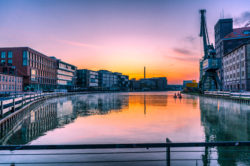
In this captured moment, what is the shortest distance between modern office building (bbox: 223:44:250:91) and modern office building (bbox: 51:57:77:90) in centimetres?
9977

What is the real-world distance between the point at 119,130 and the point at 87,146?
1339 centimetres

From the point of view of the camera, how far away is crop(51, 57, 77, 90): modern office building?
13206 centimetres

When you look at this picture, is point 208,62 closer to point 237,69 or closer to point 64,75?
point 237,69

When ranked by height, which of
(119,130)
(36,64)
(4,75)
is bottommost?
(119,130)

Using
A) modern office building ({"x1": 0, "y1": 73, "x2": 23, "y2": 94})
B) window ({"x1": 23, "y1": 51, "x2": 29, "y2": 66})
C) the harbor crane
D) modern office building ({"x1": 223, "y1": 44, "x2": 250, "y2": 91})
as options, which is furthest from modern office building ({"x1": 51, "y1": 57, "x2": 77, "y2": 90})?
modern office building ({"x1": 223, "y1": 44, "x2": 250, "y2": 91})

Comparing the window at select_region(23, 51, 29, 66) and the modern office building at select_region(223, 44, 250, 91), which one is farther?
the window at select_region(23, 51, 29, 66)

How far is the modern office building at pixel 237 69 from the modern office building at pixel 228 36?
3706 millimetres

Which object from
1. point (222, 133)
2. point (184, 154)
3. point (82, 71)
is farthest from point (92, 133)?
point (82, 71)

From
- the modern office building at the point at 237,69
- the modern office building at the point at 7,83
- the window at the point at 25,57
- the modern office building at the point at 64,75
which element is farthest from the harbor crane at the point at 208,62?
the modern office building at the point at 64,75

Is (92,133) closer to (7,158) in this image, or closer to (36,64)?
(7,158)

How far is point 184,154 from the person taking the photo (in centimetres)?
1095

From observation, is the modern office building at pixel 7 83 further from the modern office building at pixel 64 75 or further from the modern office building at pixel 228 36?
the modern office building at pixel 228 36

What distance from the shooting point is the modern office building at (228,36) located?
106 m

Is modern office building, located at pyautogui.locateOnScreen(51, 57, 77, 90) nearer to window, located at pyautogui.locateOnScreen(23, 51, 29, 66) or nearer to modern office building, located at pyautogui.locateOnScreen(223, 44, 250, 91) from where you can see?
window, located at pyautogui.locateOnScreen(23, 51, 29, 66)
